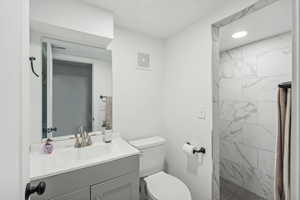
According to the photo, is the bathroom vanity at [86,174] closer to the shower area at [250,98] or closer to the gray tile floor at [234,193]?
the shower area at [250,98]

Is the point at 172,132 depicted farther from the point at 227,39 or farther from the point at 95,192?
the point at 227,39

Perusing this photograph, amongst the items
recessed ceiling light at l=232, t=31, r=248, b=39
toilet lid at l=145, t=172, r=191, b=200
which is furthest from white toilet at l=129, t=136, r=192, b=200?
recessed ceiling light at l=232, t=31, r=248, b=39

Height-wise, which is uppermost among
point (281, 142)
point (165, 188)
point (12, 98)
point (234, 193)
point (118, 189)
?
point (12, 98)

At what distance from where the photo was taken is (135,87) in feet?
5.94

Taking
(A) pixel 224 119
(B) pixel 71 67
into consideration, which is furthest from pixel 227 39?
(B) pixel 71 67

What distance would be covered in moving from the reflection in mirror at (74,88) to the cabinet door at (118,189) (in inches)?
24.6

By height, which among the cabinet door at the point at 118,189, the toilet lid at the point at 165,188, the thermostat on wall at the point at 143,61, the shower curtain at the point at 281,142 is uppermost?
the thermostat on wall at the point at 143,61

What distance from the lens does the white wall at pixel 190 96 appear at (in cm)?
140

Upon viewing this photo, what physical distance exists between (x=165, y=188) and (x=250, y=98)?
5.48 feet

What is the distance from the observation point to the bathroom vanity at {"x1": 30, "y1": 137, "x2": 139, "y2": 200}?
916mm

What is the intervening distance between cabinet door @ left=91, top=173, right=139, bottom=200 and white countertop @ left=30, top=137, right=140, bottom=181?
187mm

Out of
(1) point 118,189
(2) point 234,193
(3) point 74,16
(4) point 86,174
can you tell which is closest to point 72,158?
(4) point 86,174

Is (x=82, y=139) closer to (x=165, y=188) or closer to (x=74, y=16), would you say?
(x=165, y=188)

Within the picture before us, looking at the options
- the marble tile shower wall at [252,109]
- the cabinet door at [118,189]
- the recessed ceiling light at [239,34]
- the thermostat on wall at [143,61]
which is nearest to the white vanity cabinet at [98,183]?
the cabinet door at [118,189]
